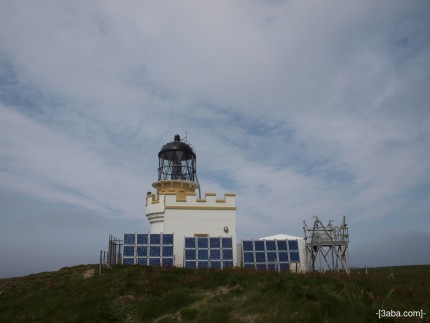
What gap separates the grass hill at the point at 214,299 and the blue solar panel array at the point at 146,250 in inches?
160

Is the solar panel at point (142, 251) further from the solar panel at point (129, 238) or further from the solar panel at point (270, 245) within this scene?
the solar panel at point (270, 245)

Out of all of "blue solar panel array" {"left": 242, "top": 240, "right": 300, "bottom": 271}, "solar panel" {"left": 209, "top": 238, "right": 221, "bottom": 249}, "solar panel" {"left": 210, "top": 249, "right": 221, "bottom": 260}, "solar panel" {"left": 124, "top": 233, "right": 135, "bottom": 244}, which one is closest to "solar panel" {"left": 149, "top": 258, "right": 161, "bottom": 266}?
"solar panel" {"left": 124, "top": 233, "right": 135, "bottom": 244}

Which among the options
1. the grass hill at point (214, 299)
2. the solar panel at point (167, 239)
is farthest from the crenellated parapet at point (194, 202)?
the grass hill at point (214, 299)

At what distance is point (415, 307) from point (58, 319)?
1511cm

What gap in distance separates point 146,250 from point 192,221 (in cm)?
446

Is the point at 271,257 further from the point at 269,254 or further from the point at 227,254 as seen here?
the point at 227,254

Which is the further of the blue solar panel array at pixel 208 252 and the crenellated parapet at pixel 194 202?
the crenellated parapet at pixel 194 202

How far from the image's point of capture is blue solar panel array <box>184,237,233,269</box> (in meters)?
26.2

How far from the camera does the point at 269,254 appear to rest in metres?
26.8

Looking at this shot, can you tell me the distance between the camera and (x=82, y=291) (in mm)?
20172

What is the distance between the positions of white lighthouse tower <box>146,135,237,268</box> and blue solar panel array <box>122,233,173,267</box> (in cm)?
119

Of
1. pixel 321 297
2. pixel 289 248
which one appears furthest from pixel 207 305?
pixel 289 248

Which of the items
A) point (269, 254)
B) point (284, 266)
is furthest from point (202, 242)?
point (284, 266)

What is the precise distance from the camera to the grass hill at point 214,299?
13.2m
